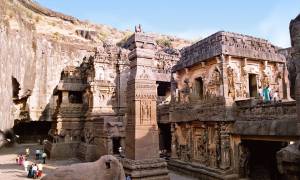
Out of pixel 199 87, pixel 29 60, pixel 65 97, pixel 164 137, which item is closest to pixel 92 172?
pixel 199 87

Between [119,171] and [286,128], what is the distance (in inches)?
239

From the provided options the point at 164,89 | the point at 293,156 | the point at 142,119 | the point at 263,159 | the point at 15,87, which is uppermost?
the point at 15,87

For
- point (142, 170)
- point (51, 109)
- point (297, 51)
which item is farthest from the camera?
point (51, 109)

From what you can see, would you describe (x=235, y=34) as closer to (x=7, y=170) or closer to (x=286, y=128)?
(x=286, y=128)

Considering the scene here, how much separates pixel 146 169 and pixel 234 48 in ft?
25.1

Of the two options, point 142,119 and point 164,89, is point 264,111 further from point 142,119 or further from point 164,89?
point 164,89

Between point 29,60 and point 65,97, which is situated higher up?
point 29,60

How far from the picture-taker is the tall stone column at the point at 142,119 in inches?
292

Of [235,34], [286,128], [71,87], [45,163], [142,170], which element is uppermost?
[235,34]

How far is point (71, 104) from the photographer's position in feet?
66.0

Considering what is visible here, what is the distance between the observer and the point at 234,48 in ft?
40.3

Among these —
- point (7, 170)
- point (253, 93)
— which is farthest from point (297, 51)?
point (7, 170)

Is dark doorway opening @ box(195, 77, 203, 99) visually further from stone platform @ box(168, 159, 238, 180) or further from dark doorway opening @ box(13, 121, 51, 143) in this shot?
dark doorway opening @ box(13, 121, 51, 143)

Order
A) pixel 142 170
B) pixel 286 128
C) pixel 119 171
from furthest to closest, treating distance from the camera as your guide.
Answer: pixel 286 128
pixel 142 170
pixel 119 171
